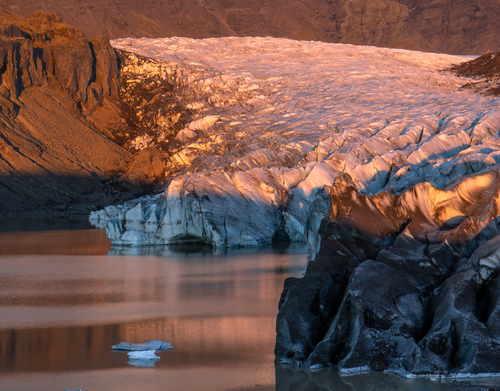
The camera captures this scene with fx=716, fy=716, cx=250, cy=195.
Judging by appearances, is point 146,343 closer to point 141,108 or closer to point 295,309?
point 295,309

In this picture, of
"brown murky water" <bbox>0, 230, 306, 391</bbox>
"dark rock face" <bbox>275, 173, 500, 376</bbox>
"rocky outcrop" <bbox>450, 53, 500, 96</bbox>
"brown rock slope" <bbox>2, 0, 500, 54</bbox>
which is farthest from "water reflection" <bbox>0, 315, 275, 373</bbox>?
"brown rock slope" <bbox>2, 0, 500, 54</bbox>

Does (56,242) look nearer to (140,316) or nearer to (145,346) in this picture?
(140,316)

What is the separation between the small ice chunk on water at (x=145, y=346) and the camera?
11.5 meters

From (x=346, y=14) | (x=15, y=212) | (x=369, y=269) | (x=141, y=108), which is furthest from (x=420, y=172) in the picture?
(x=346, y=14)

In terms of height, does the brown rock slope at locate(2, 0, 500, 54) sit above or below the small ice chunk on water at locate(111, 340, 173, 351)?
above

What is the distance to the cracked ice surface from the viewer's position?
27094mm

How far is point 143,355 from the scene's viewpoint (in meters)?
11.1

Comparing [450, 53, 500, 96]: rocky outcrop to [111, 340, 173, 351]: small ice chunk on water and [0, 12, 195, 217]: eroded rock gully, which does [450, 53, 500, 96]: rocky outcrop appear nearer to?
[0, 12, 195, 217]: eroded rock gully

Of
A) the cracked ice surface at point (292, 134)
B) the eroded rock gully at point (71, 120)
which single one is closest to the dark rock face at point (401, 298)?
the cracked ice surface at point (292, 134)

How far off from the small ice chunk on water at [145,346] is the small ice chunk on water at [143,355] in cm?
28

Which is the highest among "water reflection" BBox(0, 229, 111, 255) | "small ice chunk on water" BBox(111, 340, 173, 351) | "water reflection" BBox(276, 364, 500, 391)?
"water reflection" BBox(0, 229, 111, 255)

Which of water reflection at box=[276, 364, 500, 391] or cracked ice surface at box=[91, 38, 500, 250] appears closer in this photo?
water reflection at box=[276, 364, 500, 391]

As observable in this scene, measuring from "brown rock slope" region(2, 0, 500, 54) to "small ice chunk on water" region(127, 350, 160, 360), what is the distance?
138m

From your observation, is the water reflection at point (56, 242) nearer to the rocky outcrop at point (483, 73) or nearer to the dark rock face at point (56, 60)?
the dark rock face at point (56, 60)
